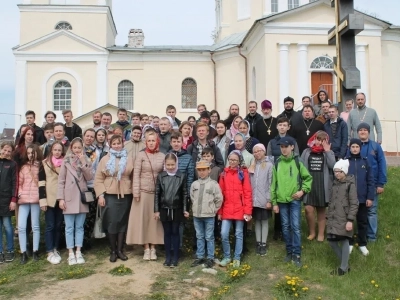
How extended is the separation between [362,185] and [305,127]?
1.48 metres

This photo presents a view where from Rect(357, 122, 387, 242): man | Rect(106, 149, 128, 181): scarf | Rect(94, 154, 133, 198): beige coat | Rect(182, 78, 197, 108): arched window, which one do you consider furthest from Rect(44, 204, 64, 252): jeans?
Rect(182, 78, 197, 108): arched window

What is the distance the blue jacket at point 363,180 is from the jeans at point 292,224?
973 mm

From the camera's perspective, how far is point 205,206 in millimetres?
6059

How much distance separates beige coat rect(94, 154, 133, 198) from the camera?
6.43 meters

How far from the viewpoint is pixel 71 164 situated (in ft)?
21.4

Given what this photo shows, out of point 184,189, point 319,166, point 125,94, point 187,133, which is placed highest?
point 125,94

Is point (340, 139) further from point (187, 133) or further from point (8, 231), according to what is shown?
point (8, 231)

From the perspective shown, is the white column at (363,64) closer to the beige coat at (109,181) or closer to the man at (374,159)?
the man at (374,159)

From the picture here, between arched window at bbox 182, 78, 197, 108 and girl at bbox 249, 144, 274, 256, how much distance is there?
56.5 feet

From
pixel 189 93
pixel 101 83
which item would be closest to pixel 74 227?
pixel 101 83

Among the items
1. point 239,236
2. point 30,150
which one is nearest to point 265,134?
point 239,236

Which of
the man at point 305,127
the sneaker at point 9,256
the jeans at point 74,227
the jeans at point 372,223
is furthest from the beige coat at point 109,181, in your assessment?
the jeans at point 372,223

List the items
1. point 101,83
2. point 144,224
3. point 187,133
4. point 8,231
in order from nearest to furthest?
point 144,224
point 8,231
point 187,133
point 101,83

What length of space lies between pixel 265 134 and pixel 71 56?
17109 millimetres
